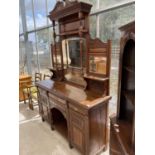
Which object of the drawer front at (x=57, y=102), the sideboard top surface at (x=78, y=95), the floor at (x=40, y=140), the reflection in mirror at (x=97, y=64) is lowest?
the floor at (x=40, y=140)

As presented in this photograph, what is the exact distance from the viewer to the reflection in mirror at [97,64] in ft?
6.44

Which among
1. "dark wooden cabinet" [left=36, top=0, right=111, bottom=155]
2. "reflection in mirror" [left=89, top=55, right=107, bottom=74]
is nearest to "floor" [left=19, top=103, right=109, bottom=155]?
"dark wooden cabinet" [left=36, top=0, right=111, bottom=155]

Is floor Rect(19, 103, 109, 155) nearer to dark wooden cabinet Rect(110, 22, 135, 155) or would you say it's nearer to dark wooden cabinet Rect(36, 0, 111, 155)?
dark wooden cabinet Rect(36, 0, 111, 155)

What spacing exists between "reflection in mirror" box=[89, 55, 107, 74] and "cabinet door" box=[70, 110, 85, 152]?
64cm

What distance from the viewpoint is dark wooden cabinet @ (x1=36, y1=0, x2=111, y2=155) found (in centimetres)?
192

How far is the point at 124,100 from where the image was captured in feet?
4.93

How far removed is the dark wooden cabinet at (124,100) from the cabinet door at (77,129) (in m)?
0.56

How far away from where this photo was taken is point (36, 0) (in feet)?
14.2

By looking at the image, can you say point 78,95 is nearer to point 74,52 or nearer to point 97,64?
point 97,64

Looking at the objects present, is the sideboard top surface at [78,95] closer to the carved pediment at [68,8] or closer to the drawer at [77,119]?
the drawer at [77,119]

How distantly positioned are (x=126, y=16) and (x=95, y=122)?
1.56 meters

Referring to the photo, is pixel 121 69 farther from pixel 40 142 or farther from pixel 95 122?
pixel 40 142

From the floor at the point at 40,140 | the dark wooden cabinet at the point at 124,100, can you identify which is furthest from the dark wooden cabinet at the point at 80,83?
the dark wooden cabinet at the point at 124,100
